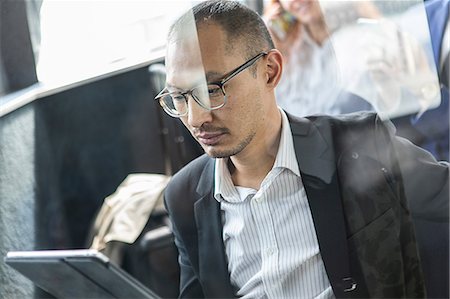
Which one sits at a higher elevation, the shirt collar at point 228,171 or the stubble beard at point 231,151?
the stubble beard at point 231,151

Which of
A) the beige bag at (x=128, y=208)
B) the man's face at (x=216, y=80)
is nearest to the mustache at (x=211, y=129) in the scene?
the man's face at (x=216, y=80)

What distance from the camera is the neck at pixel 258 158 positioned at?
3.10 feet

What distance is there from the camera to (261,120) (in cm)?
93

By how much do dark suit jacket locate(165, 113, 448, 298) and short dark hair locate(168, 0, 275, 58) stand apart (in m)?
0.15

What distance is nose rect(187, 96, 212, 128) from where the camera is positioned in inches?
34.3

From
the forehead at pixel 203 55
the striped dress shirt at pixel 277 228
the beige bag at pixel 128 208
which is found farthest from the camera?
the beige bag at pixel 128 208

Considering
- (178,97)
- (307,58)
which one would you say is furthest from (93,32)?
(307,58)

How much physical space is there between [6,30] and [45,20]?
0.16ft

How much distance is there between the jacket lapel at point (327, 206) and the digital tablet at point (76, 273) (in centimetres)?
24

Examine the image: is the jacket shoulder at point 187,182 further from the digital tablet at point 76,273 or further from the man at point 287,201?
the digital tablet at point 76,273

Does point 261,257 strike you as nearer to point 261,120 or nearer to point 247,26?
point 261,120

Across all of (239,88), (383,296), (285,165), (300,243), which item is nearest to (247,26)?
(239,88)

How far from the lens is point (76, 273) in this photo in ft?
2.90

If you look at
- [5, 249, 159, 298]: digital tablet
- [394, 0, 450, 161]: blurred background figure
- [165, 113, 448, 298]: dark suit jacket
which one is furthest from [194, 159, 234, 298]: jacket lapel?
[394, 0, 450, 161]: blurred background figure
